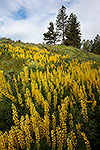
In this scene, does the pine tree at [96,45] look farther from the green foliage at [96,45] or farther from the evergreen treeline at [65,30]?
the evergreen treeline at [65,30]

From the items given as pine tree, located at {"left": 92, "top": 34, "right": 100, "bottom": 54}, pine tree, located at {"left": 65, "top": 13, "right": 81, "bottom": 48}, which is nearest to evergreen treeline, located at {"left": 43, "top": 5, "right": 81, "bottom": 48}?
pine tree, located at {"left": 65, "top": 13, "right": 81, "bottom": 48}

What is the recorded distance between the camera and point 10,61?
7.13 m

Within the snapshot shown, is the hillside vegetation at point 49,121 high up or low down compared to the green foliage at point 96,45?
down

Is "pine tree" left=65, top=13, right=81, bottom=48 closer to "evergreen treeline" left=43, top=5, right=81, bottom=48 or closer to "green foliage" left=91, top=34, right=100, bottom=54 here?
"evergreen treeline" left=43, top=5, right=81, bottom=48

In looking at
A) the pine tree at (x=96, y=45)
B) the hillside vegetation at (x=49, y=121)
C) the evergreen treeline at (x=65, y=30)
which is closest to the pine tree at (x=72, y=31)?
the evergreen treeline at (x=65, y=30)

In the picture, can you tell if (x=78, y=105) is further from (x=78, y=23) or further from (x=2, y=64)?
(x=78, y=23)

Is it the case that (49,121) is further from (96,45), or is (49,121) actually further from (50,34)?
(96,45)

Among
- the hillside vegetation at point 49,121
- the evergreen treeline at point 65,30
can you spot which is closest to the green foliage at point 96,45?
the evergreen treeline at point 65,30

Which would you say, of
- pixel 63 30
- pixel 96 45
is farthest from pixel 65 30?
pixel 96 45

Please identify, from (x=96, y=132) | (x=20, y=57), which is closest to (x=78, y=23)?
(x=20, y=57)

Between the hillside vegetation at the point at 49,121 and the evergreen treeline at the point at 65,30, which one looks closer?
the hillside vegetation at the point at 49,121

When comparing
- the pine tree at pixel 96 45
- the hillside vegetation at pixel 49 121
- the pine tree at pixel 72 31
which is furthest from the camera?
the pine tree at pixel 96 45

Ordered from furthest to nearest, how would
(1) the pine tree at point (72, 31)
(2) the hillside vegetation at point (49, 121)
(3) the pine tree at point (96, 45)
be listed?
(3) the pine tree at point (96, 45) → (1) the pine tree at point (72, 31) → (2) the hillside vegetation at point (49, 121)

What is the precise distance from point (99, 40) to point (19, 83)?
51.9 meters
